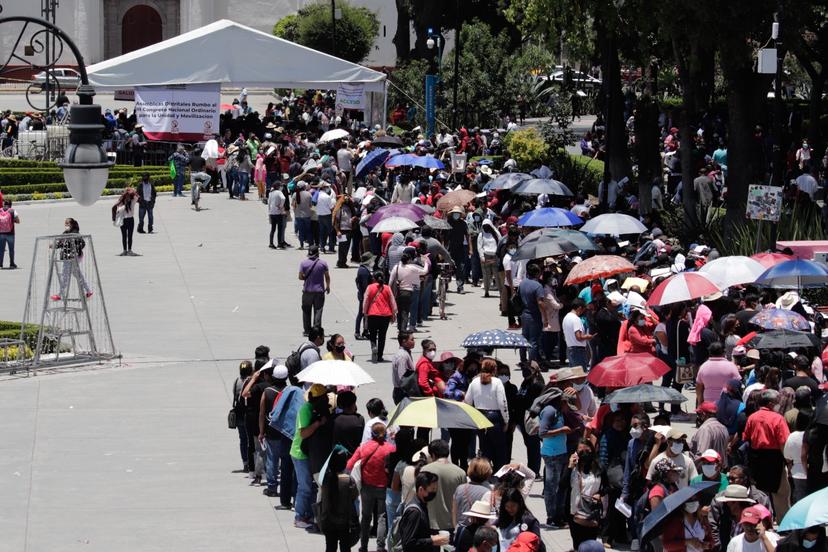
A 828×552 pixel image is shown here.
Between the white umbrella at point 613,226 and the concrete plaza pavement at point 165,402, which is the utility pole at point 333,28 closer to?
the concrete plaza pavement at point 165,402

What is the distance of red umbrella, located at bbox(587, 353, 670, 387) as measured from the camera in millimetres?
14633

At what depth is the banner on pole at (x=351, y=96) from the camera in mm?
39531

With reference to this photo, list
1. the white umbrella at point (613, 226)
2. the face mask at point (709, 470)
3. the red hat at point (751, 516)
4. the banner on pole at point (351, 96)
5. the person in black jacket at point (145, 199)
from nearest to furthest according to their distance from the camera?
1. the red hat at point (751, 516)
2. the face mask at point (709, 470)
3. the white umbrella at point (613, 226)
4. the person in black jacket at point (145, 199)
5. the banner on pole at point (351, 96)

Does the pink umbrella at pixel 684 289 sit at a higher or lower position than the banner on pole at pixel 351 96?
lower

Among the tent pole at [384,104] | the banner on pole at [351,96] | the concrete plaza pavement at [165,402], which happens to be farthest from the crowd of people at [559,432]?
the tent pole at [384,104]

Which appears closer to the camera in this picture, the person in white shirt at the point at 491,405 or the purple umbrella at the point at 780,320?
the person in white shirt at the point at 491,405

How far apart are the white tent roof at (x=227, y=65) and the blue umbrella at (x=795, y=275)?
68.8ft

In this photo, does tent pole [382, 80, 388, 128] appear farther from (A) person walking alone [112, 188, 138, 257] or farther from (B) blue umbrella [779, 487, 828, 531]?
(B) blue umbrella [779, 487, 828, 531]

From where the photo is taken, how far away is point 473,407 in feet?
44.2

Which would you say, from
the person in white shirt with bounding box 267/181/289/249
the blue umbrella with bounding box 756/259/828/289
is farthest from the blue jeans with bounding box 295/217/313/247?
the blue umbrella with bounding box 756/259/828/289

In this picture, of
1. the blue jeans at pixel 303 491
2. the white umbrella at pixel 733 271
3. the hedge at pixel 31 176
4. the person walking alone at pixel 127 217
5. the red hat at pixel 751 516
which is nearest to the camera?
the red hat at pixel 751 516

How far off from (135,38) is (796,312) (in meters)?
67.1

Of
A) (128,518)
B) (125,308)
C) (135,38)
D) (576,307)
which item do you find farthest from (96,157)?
(135,38)

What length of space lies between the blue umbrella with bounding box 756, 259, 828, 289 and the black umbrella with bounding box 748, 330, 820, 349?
221 centimetres
